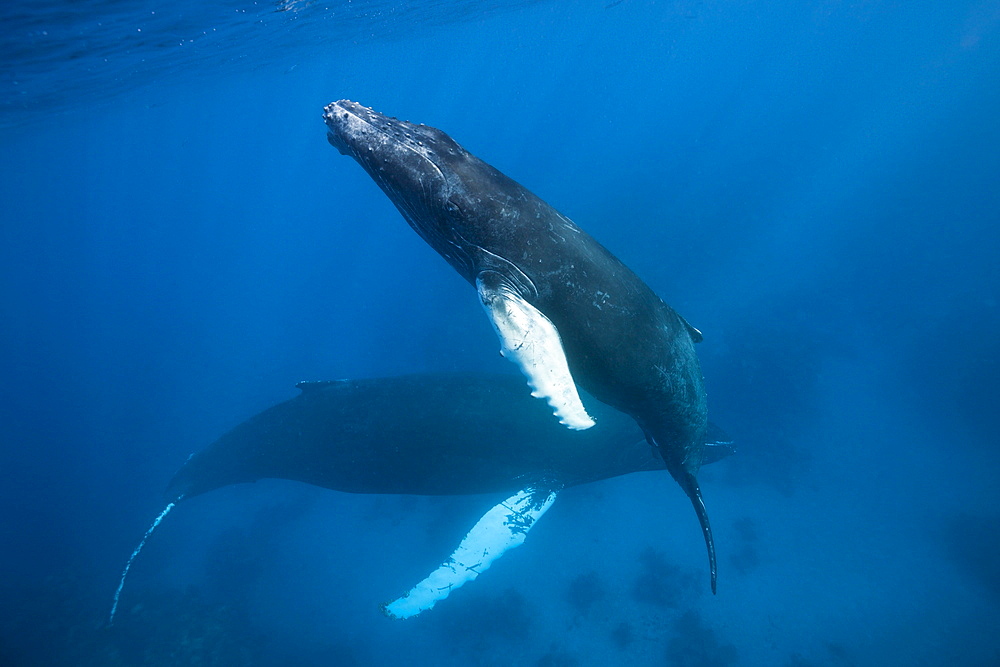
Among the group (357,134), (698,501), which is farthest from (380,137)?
(698,501)

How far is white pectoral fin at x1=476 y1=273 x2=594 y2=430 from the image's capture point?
10.9ft

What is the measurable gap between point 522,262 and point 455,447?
6746 mm

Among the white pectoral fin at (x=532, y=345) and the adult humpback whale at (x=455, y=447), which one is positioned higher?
the white pectoral fin at (x=532, y=345)

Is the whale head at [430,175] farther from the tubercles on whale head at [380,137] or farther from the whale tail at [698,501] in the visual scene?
the whale tail at [698,501]

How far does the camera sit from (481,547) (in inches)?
381

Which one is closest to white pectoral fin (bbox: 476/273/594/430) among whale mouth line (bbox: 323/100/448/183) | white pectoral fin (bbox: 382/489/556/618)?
whale mouth line (bbox: 323/100/448/183)

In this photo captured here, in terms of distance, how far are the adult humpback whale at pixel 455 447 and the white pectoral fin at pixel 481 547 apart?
2cm

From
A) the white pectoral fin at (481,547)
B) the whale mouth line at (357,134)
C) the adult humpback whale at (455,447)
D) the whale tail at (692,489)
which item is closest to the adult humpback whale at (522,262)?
the whale mouth line at (357,134)

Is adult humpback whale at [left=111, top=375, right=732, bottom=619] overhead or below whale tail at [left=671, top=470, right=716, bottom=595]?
below

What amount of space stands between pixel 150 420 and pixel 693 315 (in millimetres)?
28804

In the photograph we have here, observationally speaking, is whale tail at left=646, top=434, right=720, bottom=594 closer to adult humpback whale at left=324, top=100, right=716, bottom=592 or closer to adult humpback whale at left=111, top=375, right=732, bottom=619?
adult humpback whale at left=324, top=100, right=716, bottom=592

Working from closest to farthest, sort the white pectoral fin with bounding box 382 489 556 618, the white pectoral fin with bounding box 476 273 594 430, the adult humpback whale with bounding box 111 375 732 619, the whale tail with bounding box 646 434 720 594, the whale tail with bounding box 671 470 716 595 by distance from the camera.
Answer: the white pectoral fin with bounding box 476 273 594 430
the whale tail with bounding box 646 434 720 594
the whale tail with bounding box 671 470 716 595
the white pectoral fin with bounding box 382 489 556 618
the adult humpback whale with bounding box 111 375 732 619

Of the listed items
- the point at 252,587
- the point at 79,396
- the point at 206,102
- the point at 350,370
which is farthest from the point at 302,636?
the point at 206,102

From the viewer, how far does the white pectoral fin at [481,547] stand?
9385 mm
